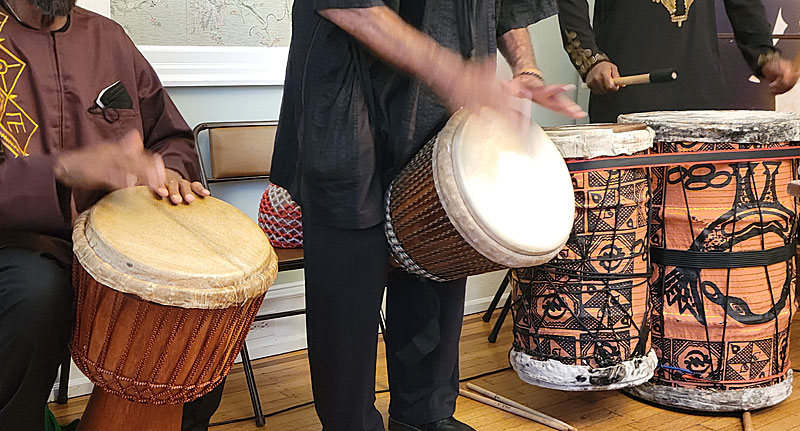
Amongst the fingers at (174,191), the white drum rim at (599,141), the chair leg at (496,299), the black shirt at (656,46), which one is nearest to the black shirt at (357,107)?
the fingers at (174,191)

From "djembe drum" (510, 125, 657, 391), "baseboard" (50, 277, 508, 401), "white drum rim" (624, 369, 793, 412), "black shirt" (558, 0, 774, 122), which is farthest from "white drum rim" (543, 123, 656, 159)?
"baseboard" (50, 277, 508, 401)

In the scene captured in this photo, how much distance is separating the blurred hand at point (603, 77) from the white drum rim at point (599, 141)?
293 mm

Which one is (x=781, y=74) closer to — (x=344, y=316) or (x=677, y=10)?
(x=677, y=10)

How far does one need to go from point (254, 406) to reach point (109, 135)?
0.91 metres

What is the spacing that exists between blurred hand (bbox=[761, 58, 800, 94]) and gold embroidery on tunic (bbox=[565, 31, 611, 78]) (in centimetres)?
54

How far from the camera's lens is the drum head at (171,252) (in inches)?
54.9

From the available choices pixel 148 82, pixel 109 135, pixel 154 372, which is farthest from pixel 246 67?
pixel 154 372

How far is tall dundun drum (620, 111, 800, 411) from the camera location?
2252mm

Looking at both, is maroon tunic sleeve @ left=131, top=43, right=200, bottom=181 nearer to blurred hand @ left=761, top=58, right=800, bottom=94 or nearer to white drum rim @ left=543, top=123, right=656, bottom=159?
white drum rim @ left=543, top=123, right=656, bottom=159

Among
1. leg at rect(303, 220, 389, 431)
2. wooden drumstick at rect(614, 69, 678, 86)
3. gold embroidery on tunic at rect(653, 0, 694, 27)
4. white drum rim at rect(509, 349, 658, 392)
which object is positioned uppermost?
gold embroidery on tunic at rect(653, 0, 694, 27)

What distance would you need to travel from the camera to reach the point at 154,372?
60.1 inches

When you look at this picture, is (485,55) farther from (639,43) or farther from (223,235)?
(639,43)

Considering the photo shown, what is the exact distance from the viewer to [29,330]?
1473 mm

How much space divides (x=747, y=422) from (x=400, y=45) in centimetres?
150
